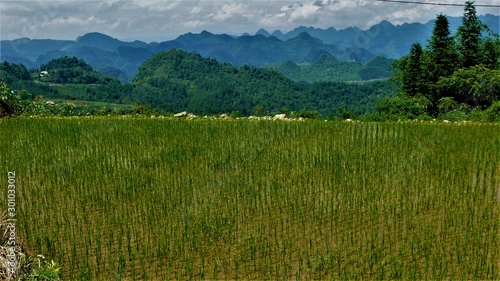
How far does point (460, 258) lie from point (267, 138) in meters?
6.47

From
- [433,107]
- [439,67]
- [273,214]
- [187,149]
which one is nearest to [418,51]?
[439,67]

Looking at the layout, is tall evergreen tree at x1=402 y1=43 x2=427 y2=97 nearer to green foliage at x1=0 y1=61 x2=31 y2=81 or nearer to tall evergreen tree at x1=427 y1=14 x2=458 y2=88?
tall evergreen tree at x1=427 y1=14 x2=458 y2=88

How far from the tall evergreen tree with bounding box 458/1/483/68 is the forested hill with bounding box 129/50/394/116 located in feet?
214

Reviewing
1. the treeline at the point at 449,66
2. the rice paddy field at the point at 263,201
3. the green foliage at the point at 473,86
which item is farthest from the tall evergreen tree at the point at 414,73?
the rice paddy field at the point at 263,201

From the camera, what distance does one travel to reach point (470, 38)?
27750 millimetres

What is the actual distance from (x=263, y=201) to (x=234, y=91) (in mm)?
107501

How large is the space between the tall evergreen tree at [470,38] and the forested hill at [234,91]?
65.1 meters

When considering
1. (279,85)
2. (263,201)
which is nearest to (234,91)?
(279,85)

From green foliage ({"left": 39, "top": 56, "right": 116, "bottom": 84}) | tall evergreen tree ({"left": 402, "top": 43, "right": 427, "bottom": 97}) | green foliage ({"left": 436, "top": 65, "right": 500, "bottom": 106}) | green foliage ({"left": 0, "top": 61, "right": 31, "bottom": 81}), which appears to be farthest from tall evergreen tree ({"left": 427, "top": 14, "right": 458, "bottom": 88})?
green foliage ({"left": 39, "top": 56, "right": 116, "bottom": 84})

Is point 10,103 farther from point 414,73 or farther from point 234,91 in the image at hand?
point 234,91

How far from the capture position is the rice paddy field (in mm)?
5621

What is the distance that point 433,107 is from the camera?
27750 mm

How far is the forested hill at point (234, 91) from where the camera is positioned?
106m

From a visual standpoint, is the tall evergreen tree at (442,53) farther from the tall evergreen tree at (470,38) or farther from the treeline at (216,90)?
the treeline at (216,90)
